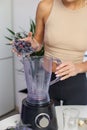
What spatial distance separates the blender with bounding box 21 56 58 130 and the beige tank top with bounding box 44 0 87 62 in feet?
1.04

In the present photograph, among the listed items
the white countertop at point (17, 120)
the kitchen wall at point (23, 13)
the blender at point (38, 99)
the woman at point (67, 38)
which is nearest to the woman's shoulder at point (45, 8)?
the woman at point (67, 38)

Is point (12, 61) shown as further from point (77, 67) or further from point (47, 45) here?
point (77, 67)

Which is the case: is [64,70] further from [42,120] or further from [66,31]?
[66,31]

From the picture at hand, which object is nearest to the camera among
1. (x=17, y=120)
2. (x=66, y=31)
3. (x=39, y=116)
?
(x=39, y=116)

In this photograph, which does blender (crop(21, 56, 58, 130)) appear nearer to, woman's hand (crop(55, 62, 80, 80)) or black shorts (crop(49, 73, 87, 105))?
woman's hand (crop(55, 62, 80, 80))

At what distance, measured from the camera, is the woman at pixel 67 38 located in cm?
141

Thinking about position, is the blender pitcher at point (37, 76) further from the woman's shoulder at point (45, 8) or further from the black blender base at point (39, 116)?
the woman's shoulder at point (45, 8)

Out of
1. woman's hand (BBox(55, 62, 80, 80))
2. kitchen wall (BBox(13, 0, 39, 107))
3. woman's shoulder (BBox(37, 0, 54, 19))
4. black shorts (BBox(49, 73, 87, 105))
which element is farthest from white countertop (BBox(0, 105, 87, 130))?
kitchen wall (BBox(13, 0, 39, 107))

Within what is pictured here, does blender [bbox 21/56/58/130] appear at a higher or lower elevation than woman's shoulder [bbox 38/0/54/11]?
lower

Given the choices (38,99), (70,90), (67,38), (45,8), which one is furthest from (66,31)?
(38,99)

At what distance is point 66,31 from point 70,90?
13.4 inches

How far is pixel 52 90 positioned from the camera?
4.79ft

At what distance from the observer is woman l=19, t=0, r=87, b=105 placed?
1412 mm

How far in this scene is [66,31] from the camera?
142 centimetres
